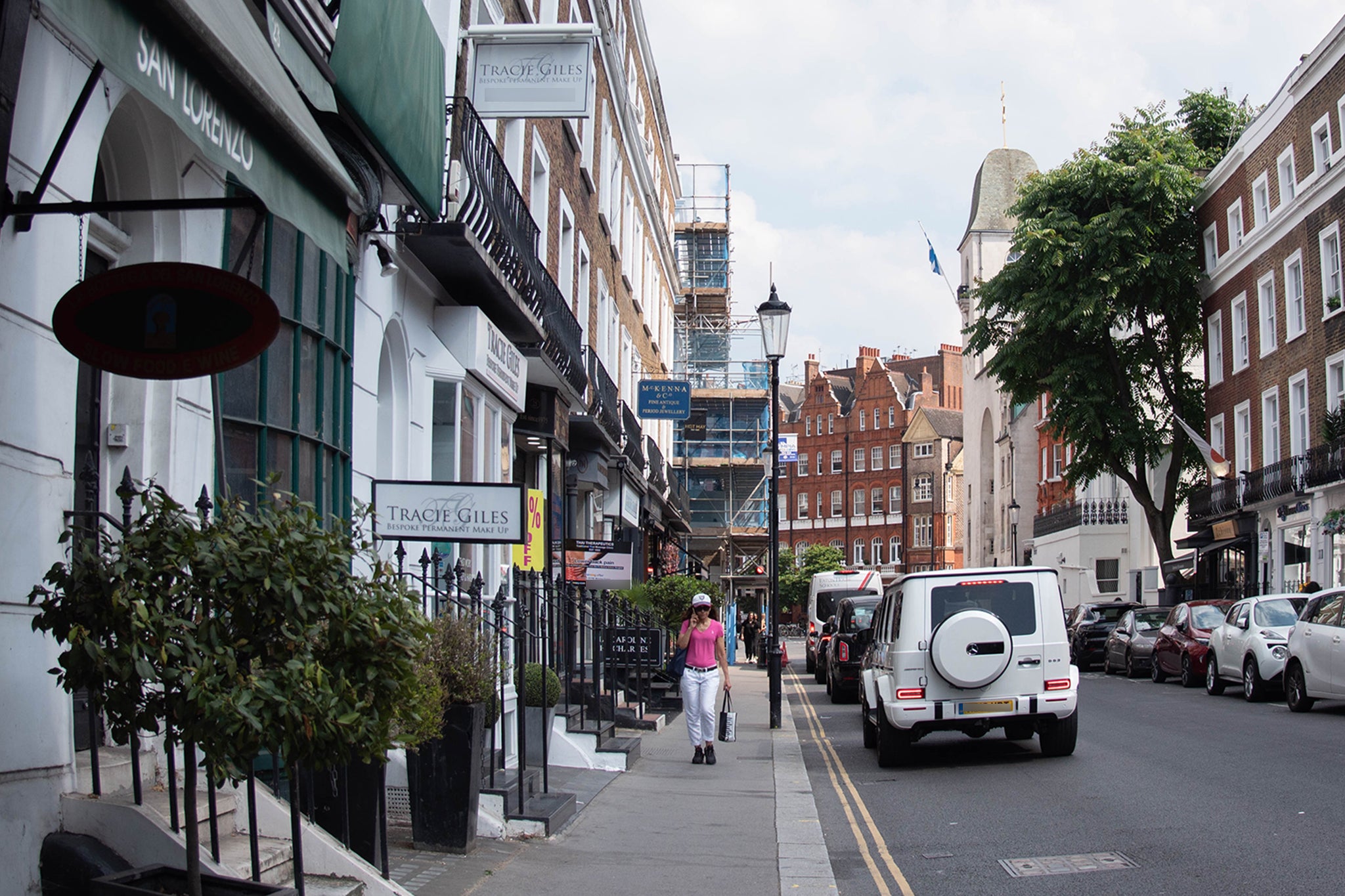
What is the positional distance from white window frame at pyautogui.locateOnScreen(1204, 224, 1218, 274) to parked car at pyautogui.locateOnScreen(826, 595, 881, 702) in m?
17.9

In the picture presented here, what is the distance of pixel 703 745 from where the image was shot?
46.9 feet

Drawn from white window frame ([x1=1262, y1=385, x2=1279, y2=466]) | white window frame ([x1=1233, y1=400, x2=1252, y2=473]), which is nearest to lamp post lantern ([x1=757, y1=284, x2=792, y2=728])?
white window frame ([x1=1262, y1=385, x2=1279, y2=466])

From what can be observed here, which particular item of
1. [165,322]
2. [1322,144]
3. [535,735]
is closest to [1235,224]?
[1322,144]

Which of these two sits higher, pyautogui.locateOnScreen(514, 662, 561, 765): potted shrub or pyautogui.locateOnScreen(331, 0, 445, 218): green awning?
pyautogui.locateOnScreen(331, 0, 445, 218): green awning

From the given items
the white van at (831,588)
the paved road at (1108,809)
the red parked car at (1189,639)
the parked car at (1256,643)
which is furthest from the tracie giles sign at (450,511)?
the white van at (831,588)

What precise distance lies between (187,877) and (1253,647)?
19017mm

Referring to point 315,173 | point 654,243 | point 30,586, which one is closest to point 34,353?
point 30,586

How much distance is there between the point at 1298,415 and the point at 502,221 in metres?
26.7

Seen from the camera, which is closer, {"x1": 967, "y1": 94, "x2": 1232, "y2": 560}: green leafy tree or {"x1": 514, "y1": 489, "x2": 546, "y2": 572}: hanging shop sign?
{"x1": 514, "y1": 489, "x2": 546, "y2": 572}: hanging shop sign

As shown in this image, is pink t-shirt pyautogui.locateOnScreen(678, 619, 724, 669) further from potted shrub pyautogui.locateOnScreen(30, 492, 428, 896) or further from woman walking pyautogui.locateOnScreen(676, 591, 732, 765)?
potted shrub pyautogui.locateOnScreen(30, 492, 428, 896)

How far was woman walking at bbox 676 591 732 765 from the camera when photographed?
47.0 ft

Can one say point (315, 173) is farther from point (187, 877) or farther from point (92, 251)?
point (187, 877)

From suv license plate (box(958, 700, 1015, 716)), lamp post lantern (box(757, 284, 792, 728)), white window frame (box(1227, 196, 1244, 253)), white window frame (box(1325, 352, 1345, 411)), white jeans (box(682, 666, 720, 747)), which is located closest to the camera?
suv license plate (box(958, 700, 1015, 716))

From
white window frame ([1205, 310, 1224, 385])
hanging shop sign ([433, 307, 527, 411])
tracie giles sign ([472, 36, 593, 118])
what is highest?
white window frame ([1205, 310, 1224, 385])
